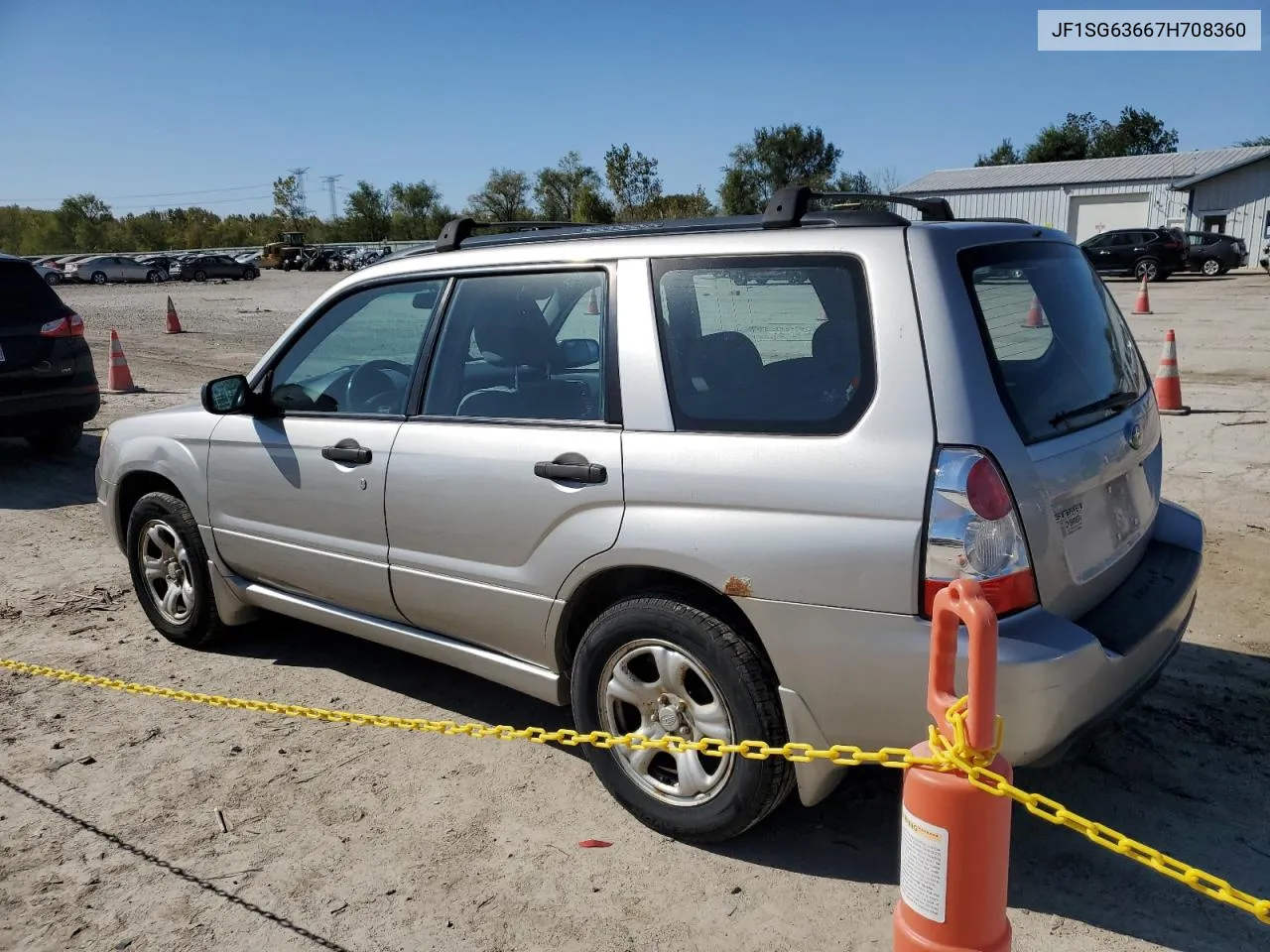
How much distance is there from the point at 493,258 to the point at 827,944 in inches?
100

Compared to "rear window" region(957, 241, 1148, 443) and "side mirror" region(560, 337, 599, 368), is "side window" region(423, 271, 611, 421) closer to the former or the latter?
"side mirror" region(560, 337, 599, 368)

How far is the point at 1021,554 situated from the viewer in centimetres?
265

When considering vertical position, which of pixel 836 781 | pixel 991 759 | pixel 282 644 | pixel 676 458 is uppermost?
pixel 676 458

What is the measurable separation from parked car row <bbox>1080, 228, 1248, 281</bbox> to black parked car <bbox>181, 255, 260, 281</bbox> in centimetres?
3960

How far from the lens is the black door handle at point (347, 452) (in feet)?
13.0

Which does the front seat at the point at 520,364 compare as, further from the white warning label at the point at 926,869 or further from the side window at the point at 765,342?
the white warning label at the point at 926,869

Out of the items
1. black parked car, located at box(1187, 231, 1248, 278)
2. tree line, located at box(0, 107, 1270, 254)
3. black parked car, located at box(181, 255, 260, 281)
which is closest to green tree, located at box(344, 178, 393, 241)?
tree line, located at box(0, 107, 1270, 254)

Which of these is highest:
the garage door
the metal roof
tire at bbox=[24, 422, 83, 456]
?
the metal roof

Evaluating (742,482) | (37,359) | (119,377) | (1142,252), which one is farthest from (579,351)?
(1142,252)

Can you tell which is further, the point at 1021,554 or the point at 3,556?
the point at 3,556

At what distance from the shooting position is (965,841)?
1.87 metres

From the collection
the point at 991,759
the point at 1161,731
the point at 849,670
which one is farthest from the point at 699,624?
the point at 1161,731

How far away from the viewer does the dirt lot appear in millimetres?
2910

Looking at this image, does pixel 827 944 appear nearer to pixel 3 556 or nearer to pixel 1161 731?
pixel 1161 731
